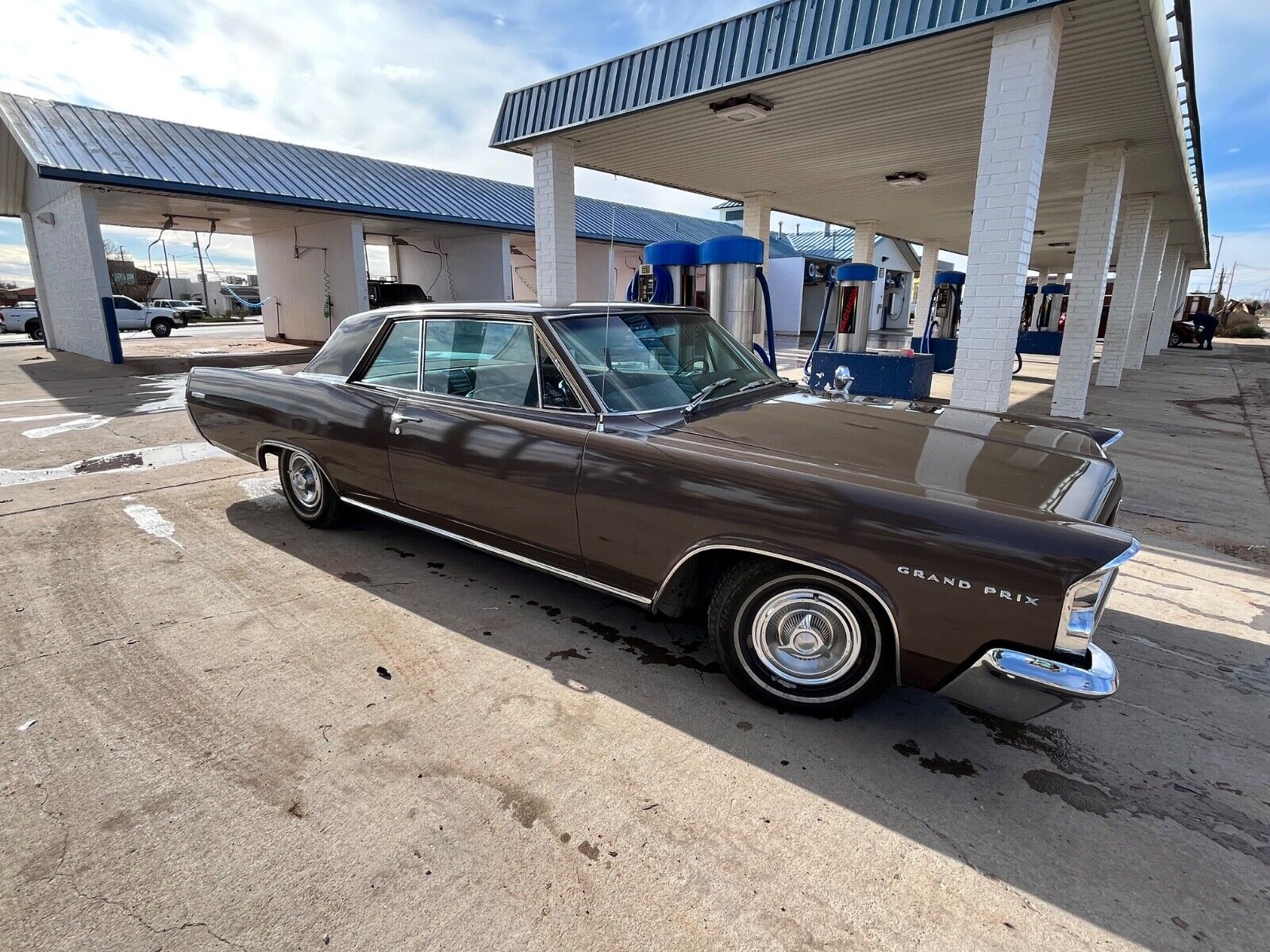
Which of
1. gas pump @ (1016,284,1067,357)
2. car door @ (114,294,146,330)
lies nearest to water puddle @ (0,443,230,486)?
gas pump @ (1016,284,1067,357)

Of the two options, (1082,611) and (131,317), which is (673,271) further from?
(131,317)

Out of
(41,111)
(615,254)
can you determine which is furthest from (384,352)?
(615,254)

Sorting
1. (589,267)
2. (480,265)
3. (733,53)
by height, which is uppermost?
(733,53)

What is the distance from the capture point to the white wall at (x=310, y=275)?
1661 cm

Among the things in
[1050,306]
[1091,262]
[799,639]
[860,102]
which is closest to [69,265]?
[860,102]

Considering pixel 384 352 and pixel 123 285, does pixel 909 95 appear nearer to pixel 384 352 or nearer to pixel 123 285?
pixel 384 352

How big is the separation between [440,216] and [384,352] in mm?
14685

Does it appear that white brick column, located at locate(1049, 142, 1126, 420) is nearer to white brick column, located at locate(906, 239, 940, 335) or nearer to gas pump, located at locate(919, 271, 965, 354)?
gas pump, located at locate(919, 271, 965, 354)

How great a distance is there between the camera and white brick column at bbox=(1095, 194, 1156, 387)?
39.2ft

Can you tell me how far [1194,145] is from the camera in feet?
32.3

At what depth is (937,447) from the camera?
273cm

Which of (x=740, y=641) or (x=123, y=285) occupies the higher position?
(x=123, y=285)

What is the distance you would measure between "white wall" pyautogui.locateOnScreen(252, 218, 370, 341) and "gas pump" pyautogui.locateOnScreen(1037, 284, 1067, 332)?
21731mm

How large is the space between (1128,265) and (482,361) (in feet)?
44.5
